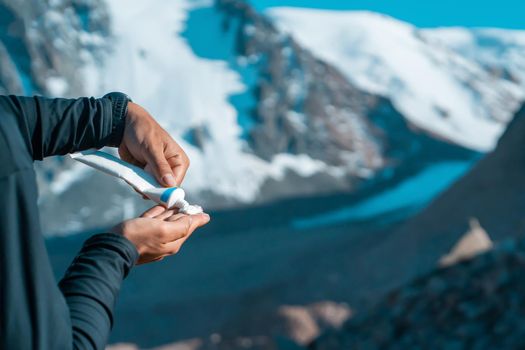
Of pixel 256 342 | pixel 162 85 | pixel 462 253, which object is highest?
pixel 462 253

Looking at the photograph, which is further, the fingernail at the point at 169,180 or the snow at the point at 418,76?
the snow at the point at 418,76

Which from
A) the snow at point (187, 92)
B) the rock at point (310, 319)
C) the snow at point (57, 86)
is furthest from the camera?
the snow at point (187, 92)

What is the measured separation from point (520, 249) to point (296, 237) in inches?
470

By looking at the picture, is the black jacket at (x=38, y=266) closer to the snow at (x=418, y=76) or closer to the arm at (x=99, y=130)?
the arm at (x=99, y=130)

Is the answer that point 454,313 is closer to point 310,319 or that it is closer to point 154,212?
point 310,319

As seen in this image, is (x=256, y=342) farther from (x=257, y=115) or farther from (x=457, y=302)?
(x=257, y=115)

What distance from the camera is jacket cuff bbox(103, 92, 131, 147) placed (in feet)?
5.05

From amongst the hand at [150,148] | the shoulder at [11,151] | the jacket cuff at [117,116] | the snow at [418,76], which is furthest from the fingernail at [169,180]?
the snow at [418,76]

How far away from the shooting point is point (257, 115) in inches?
924

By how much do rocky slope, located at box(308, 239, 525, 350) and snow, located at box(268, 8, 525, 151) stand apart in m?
21.9

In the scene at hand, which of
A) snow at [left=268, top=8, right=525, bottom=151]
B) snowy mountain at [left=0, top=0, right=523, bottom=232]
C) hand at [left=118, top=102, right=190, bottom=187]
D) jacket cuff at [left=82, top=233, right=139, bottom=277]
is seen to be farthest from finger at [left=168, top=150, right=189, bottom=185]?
snow at [left=268, top=8, right=525, bottom=151]

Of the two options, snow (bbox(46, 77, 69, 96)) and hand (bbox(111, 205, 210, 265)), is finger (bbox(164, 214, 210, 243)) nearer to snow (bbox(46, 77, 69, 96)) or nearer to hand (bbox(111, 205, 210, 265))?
hand (bbox(111, 205, 210, 265))

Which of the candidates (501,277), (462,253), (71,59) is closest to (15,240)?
(501,277)

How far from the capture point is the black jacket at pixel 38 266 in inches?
40.5
